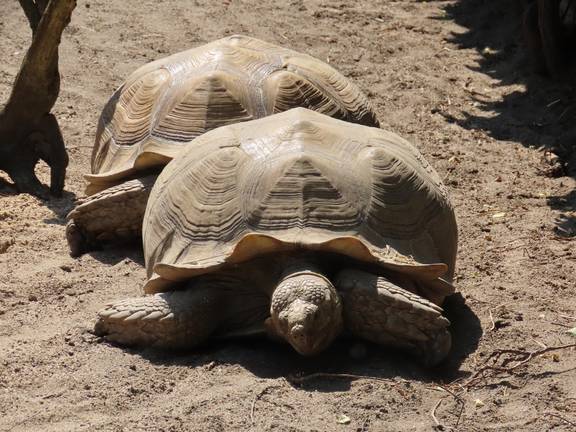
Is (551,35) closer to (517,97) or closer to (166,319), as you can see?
(517,97)

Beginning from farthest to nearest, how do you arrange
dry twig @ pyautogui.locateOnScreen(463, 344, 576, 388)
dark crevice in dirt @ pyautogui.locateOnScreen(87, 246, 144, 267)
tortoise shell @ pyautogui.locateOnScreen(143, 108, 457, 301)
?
dark crevice in dirt @ pyautogui.locateOnScreen(87, 246, 144, 267)
tortoise shell @ pyautogui.locateOnScreen(143, 108, 457, 301)
dry twig @ pyautogui.locateOnScreen(463, 344, 576, 388)

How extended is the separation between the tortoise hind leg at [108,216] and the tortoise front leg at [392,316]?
154 centimetres

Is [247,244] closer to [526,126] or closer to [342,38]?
[526,126]

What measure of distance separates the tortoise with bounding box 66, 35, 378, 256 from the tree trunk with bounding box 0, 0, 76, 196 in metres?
0.58

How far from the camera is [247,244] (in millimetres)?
3854

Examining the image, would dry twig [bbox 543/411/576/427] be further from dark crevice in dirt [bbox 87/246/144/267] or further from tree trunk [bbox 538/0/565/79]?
tree trunk [bbox 538/0/565/79]

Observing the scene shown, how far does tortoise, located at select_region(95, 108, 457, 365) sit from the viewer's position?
12.7 feet

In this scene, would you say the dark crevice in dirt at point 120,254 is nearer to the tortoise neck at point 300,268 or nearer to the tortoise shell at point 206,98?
the tortoise shell at point 206,98

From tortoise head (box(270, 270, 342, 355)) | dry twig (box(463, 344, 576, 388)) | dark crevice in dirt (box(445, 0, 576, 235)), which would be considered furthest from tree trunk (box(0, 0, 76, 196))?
dry twig (box(463, 344, 576, 388))

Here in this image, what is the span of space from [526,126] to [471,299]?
2790 millimetres

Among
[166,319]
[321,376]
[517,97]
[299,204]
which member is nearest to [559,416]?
[321,376]

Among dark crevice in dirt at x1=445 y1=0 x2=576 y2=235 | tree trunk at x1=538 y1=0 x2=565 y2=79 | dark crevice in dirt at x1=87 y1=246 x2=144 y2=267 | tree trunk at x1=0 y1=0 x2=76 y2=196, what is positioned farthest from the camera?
tree trunk at x1=538 y1=0 x2=565 y2=79

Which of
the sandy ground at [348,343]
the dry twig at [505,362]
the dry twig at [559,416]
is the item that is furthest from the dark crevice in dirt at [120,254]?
the dry twig at [559,416]

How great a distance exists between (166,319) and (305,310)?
23.7 inches
